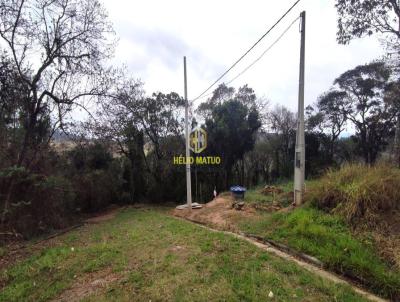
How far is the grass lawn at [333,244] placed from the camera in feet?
10.9

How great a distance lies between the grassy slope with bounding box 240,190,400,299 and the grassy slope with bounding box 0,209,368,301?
19.2 inches

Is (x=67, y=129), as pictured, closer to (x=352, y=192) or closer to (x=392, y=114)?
(x=352, y=192)

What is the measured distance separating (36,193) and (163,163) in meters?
9.82

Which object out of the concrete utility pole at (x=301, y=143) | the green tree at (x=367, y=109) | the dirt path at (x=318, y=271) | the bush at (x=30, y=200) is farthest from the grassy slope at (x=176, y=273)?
the green tree at (x=367, y=109)

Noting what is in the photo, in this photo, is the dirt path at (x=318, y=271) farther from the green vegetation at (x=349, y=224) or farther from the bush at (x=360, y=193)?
the bush at (x=360, y=193)

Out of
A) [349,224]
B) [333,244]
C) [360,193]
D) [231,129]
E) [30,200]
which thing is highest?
[231,129]

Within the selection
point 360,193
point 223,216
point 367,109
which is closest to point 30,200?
point 223,216

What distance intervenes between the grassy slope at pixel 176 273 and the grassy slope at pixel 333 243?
49 cm

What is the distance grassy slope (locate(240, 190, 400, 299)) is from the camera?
132 inches

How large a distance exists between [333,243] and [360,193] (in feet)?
3.91

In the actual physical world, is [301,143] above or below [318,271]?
above

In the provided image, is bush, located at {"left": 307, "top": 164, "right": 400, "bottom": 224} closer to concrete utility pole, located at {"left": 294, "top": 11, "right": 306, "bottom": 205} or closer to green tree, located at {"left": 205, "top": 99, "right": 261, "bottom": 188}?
concrete utility pole, located at {"left": 294, "top": 11, "right": 306, "bottom": 205}

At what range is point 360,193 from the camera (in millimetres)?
4766

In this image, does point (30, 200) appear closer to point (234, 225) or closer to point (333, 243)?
point (234, 225)
